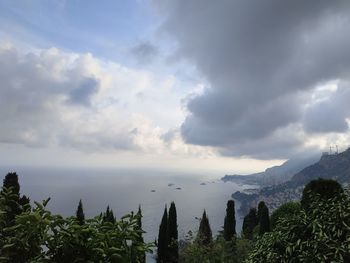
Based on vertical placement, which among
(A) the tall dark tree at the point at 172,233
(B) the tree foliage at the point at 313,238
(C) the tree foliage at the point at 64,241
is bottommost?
(A) the tall dark tree at the point at 172,233

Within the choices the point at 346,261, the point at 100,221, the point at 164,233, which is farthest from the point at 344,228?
the point at 164,233

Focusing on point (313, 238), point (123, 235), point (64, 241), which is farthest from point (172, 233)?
point (64, 241)

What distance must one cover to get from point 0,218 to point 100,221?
140 cm

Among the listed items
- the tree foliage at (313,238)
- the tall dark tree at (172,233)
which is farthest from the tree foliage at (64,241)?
the tall dark tree at (172,233)

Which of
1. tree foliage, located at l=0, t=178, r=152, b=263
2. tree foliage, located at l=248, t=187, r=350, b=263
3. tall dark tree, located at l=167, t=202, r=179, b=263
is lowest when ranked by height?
tall dark tree, located at l=167, t=202, r=179, b=263

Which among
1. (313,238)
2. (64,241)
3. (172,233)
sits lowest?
(172,233)

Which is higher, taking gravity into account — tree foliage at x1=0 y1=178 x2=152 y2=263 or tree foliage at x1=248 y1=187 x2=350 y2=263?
tree foliage at x1=0 y1=178 x2=152 y2=263

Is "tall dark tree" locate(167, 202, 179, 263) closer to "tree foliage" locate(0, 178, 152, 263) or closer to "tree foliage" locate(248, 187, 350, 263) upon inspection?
"tree foliage" locate(248, 187, 350, 263)

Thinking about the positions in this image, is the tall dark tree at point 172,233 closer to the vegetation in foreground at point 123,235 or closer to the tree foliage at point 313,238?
the vegetation in foreground at point 123,235

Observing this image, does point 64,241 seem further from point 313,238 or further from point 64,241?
point 313,238

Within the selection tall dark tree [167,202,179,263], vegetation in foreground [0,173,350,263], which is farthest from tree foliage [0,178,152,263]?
tall dark tree [167,202,179,263]

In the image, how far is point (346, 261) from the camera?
898 cm

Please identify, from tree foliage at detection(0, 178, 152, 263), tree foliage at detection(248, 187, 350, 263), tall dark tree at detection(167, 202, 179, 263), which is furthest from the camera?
tall dark tree at detection(167, 202, 179, 263)

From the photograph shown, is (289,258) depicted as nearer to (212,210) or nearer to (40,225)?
(40,225)
